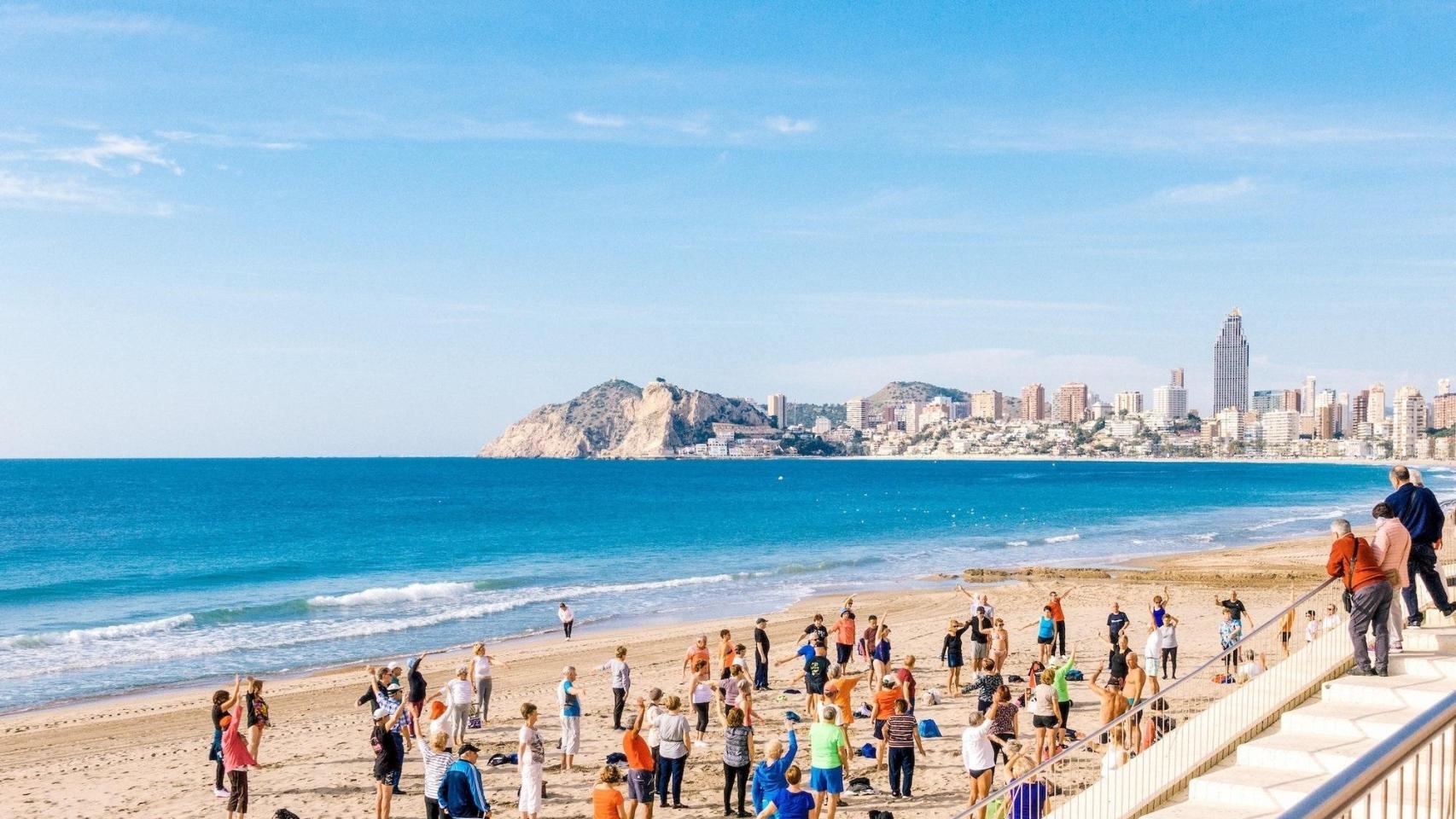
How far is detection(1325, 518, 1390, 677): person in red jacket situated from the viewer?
28.3ft

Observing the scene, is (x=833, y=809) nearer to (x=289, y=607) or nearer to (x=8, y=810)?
(x=8, y=810)

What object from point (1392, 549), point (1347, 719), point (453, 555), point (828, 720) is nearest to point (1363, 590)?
point (1392, 549)

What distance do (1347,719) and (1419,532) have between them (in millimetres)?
2654

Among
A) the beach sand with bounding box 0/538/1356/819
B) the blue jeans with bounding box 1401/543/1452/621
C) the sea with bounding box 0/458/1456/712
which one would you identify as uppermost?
the blue jeans with bounding box 1401/543/1452/621

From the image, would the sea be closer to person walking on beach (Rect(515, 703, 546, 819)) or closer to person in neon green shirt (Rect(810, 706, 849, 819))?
person walking on beach (Rect(515, 703, 546, 819))

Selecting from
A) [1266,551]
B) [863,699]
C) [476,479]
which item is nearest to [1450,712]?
[863,699]

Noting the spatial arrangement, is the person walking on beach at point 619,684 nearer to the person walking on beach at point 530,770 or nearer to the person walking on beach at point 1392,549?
the person walking on beach at point 530,770

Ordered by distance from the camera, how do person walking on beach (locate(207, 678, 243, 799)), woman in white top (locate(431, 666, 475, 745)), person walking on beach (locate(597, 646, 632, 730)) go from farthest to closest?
person walking on beach (locate(597, 646, 632, 730)) < woman in white top (locate(431, 666, 475, 745)) < person walking on beach (locate(207, 678, 243, 799))

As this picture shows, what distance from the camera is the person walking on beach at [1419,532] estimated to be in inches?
388

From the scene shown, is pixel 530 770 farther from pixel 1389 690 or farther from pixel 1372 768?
pixel 1372 768

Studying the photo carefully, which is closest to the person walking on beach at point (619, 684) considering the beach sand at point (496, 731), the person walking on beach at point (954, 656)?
the beach sand at point (496, 731)

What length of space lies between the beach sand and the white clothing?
226 mm

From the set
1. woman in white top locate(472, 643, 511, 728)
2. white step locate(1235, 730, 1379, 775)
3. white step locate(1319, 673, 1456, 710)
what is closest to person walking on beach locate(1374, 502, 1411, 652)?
white step locate(1319, 673, 1456, 710)

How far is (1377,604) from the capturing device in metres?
8.71
